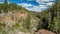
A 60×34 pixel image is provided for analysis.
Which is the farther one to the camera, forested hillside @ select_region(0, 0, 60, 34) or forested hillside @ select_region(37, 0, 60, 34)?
forested hillside @ select_region(37, 0, 60, 34)

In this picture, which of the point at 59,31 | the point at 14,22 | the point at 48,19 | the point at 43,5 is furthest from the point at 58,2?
the point at 43,5

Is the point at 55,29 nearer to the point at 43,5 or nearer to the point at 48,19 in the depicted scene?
the point at 48,19

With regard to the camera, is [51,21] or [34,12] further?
[34,12]

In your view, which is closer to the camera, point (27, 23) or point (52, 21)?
point (52, 21)

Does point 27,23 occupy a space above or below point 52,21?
below

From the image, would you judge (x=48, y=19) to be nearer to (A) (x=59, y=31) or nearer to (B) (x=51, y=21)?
(B) (x=51, y=21)

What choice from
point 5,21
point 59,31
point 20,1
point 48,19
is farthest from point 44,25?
point 20,1

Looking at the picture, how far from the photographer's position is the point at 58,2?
14.6m

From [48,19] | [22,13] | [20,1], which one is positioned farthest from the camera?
[20,1]

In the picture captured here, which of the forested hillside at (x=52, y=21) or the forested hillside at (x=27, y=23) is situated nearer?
the forested hillside at (x=27, y=23)

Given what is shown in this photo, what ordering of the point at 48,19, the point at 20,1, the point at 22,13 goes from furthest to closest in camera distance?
the point at 20,1 < the point at 22,13 < the point at 48,19

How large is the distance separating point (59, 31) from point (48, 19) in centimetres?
136

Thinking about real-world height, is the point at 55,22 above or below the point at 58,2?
below

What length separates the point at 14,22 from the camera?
14.0m
